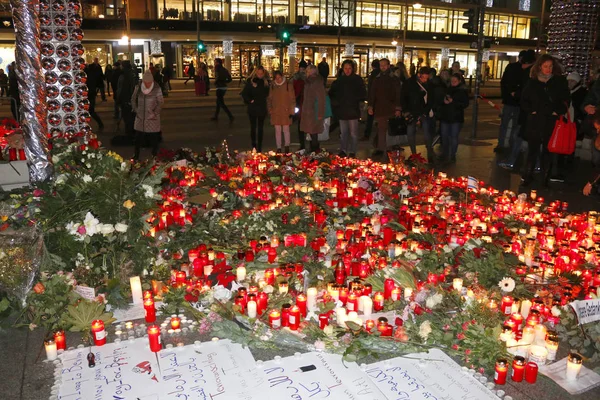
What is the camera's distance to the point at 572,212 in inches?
284

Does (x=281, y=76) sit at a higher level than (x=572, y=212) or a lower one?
higher

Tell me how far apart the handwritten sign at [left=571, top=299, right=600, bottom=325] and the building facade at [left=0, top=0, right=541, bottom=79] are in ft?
94.0

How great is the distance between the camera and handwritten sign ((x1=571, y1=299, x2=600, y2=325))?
3576 mm

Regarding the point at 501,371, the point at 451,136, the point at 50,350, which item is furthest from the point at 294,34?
the point at 501,371

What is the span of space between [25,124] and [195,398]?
405cm

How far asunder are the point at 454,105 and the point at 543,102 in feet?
7.68

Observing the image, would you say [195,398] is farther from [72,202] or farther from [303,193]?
[303,193]

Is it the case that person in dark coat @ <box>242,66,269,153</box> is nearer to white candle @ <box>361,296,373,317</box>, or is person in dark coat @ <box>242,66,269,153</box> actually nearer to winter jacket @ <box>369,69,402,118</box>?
winter jacket @ <box>369,69,402,118</box>

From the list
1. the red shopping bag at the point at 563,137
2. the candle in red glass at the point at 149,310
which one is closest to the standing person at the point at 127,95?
the red shopping bag at the point at 563,137

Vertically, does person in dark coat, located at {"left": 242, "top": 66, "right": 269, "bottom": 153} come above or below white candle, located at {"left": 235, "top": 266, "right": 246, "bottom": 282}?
above

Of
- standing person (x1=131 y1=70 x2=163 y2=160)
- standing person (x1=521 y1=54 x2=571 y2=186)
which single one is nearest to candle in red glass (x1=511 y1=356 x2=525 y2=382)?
standing person (x1=521 y1=54 x2=571 y2=186)

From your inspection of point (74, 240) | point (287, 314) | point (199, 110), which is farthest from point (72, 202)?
point (199, 110)

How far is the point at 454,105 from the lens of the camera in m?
10.5

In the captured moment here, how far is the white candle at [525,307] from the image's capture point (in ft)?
12.9
